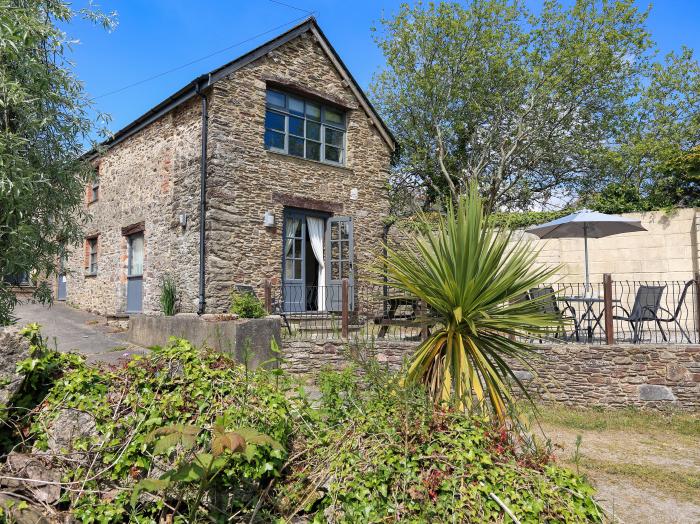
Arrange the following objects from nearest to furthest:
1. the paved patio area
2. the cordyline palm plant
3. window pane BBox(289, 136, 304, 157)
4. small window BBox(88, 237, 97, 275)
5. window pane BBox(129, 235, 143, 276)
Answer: the cordyline palm plant
the paved patio area
window pane BBox(289, 136, 304, 157)
window pane BBox(129, 235, 143, 276)
small window BBox(88, 237, 97, 275)

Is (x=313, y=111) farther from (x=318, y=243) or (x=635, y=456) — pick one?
(x=635, y=456)

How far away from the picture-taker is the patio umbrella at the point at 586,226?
8.09 meters

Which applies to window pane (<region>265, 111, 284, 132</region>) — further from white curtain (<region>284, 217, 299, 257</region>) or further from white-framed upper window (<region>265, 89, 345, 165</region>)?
white curtain (<region>284, 217, 299, 257</region>)

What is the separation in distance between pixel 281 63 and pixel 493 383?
10.1 metres

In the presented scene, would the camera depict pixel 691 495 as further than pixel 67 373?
Yes

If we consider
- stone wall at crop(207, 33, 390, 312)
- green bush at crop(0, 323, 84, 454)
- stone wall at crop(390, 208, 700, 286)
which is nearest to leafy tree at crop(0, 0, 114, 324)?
green bush at crop(0, 323, 84, 454)

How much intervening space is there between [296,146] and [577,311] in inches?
288

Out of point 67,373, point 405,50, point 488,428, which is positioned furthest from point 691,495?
point 405,50

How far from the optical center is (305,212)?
11.6 m

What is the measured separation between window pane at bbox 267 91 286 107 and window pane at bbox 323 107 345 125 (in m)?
1.23

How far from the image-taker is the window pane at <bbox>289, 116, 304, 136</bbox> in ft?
38.2

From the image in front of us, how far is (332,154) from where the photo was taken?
12406 mm

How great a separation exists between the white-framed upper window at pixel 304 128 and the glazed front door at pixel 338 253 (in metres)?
1.70

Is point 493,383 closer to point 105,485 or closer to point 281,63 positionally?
point 105,485
